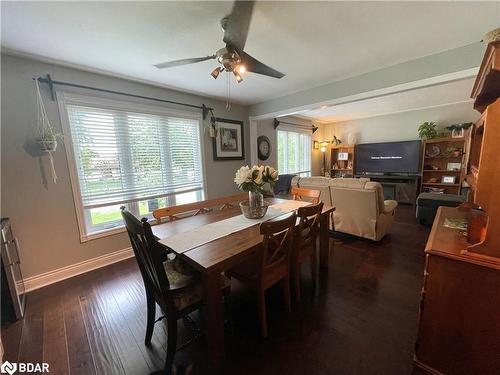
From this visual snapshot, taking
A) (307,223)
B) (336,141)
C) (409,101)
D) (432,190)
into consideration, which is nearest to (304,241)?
(307,223)

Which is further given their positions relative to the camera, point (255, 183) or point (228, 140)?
point (228, 140)

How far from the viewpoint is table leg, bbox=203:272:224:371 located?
3.96 ft

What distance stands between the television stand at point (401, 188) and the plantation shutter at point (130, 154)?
4917 mm

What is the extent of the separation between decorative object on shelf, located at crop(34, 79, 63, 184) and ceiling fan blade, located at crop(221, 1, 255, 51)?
2.03 metres

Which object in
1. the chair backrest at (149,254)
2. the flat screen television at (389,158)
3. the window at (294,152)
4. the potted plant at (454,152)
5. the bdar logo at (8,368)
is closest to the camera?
the chair backrest at (149,254)

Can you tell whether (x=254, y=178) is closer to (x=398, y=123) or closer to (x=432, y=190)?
(x=432, y=190)

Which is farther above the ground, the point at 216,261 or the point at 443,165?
the point at 443,165

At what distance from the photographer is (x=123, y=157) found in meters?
2.69

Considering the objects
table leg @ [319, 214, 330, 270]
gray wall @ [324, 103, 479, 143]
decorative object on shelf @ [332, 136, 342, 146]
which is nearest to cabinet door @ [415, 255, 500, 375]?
table leg @ [319, 214, 330, 270]

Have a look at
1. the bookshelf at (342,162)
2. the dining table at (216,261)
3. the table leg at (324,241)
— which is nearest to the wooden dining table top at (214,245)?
the dining table at (216,261)

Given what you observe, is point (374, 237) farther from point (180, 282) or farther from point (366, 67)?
point (180, 282)

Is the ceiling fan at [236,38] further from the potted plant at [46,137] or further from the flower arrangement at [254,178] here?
the potted plant at [46,137]

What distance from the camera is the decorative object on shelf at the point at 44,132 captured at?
81.4 inches

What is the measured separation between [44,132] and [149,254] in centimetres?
201
